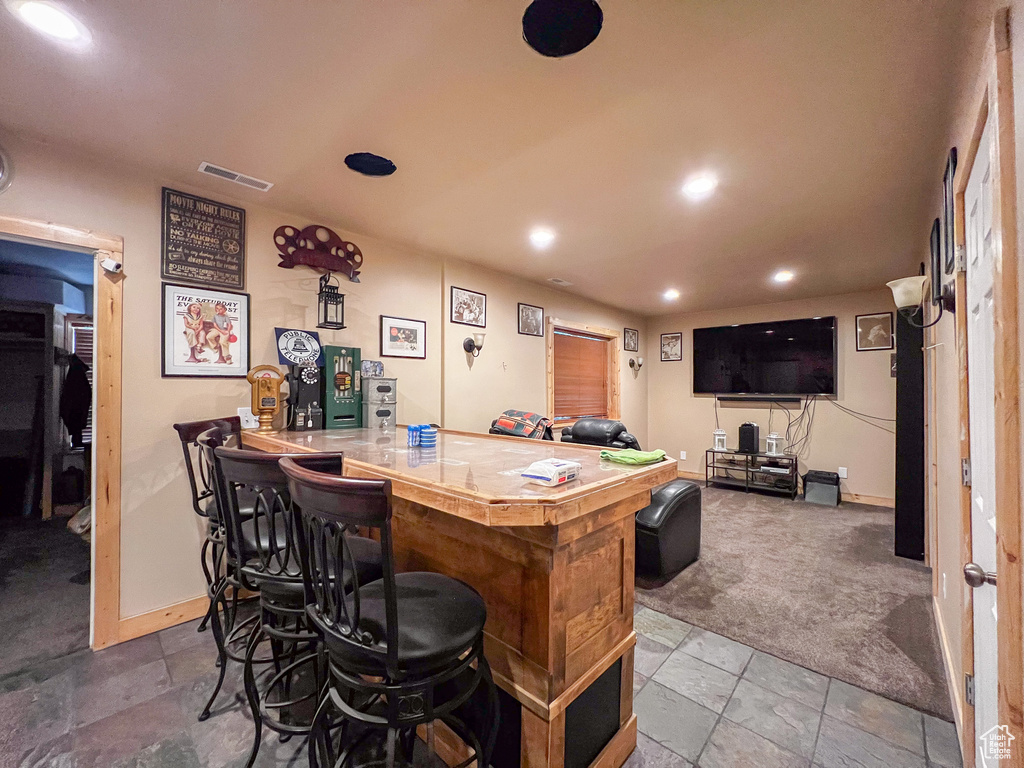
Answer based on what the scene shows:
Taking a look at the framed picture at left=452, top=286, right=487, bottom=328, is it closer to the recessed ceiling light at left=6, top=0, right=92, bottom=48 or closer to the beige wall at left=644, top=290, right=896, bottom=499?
the recessed ceiling light at left=6, top=0, right=92, bottom=48

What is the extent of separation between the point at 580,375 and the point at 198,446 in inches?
175

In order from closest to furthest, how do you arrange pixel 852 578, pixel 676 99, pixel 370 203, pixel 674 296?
pixel 676 99, pixel 370 203, pixel 852 578, pixel 674 296

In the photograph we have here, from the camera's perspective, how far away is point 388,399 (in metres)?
2.95

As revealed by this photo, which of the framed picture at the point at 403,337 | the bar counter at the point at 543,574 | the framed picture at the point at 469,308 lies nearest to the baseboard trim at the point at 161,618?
the bar counter at the point at 543,574

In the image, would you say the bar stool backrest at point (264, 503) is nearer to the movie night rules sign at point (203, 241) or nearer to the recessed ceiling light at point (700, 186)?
the movie night rules sign at point (203, 241)

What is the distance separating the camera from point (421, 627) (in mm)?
993

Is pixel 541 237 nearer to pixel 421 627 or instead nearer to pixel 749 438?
pixel 421 627

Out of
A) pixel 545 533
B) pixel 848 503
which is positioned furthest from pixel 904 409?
pixel 545 533

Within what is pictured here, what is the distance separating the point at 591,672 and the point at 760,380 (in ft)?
A: 17.9

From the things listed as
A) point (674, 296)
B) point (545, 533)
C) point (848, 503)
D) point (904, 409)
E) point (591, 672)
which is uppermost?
point (674, 296)

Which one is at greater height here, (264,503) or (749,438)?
(264,503)

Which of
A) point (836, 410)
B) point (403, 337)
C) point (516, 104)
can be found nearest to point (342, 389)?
point (403, 337)

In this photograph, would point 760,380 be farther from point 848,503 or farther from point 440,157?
point 440,157

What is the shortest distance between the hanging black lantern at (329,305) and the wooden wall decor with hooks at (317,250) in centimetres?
11
